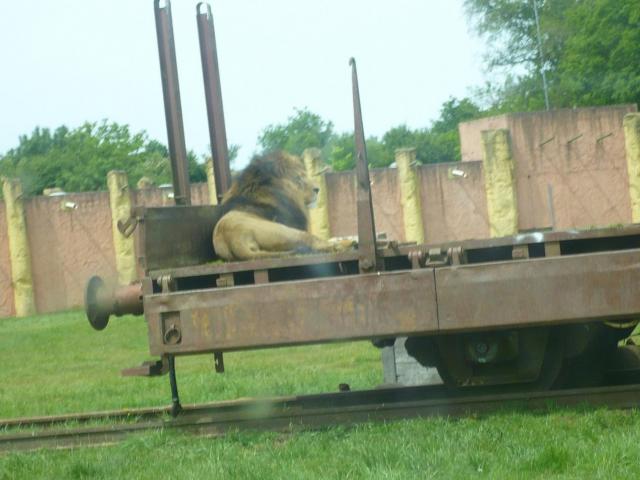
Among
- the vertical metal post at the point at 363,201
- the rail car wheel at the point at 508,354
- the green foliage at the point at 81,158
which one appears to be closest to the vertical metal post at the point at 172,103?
the vertical metal post at the point at 363,201

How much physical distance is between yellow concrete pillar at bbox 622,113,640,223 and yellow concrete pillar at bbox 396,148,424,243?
5629 mm

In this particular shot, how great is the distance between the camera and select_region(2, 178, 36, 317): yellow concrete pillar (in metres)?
33.7

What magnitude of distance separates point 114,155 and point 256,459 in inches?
2044

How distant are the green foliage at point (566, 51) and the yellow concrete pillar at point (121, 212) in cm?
2223

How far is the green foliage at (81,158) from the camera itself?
54.2 metres

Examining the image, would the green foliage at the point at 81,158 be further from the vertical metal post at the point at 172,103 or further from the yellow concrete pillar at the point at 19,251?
the vertical metal post at the point at 172,103

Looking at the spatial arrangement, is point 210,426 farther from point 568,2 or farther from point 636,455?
point 568,2

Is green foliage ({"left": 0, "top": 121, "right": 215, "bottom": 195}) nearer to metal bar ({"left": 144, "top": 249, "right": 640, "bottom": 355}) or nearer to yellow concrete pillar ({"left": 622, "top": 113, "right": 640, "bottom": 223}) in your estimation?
yellow concrete pillar ({"left": 622, "top": 113, "right": 640, "bottom": 223})

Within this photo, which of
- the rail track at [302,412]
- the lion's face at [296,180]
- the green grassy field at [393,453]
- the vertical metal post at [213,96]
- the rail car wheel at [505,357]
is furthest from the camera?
the vertical metal post at [213,96]

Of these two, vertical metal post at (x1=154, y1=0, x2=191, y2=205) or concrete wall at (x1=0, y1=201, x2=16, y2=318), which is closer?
vertical metal post at (x1=154, y1=0, x2=191, y2=205)

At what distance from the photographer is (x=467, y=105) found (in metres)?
64.9

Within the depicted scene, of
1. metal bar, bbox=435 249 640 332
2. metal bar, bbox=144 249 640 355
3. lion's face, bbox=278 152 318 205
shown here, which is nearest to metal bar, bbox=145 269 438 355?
metal bar, bbox=144 249 640 355

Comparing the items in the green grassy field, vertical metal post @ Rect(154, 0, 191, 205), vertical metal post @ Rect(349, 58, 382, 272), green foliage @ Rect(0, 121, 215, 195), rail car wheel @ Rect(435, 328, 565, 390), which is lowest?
the green grassy field

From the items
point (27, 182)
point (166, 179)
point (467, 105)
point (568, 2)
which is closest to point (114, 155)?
point (27, 182)
